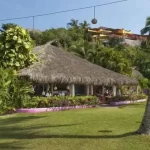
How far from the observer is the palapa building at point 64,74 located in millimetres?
24562

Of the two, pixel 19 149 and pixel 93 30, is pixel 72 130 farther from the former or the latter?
pixel 93 30

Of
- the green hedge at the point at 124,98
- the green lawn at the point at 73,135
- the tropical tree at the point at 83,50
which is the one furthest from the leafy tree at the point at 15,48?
the tropical tree at the point at 83,50

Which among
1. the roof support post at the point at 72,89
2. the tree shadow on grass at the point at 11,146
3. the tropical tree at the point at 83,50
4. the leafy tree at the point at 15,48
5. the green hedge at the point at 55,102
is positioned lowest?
the tree shadow on grass at the point at 11,146

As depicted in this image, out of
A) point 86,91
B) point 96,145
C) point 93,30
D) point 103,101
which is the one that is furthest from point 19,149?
point 93,30

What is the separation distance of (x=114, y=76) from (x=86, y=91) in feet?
8.77

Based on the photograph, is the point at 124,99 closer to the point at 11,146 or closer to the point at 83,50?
the point at 83,50

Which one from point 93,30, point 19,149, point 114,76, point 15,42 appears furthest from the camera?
point 93,30

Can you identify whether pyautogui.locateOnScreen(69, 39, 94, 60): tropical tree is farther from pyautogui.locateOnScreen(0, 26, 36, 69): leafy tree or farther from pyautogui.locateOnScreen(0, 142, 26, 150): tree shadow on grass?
pyautogui.locateOnScreen(0, 142, 26, 150): tree shadow on grass

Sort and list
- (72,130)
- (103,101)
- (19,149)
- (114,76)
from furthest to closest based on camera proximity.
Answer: (114,76) → (103,101) → (72,130) → (19,149)

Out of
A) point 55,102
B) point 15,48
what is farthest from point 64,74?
point 15,48

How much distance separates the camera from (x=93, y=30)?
75.1 metres

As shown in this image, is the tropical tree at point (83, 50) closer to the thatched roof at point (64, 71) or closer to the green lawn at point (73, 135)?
the thatched roof at point (64, 71)

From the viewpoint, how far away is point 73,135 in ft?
41.1

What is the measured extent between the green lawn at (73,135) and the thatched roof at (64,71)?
7360mm
